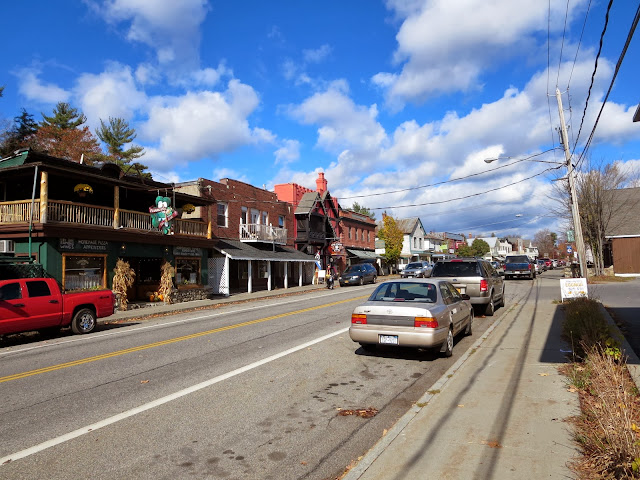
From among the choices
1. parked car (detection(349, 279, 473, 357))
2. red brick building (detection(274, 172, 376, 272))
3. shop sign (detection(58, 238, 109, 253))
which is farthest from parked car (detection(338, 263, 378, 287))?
parked car (detection(349, 279, 473, 357))

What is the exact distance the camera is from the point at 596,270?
3462cm

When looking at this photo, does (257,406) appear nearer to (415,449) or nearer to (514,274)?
(415,449)

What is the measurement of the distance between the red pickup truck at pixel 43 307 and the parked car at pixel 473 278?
34.0 ft

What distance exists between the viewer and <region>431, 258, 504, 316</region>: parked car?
13906 mm

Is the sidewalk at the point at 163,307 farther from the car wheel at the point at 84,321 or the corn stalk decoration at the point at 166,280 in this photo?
the car wheel at the point at 84,321

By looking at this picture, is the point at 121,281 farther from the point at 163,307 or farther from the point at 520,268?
the point at 520,268

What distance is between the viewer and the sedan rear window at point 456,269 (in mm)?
14094

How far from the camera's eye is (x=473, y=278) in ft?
45.6

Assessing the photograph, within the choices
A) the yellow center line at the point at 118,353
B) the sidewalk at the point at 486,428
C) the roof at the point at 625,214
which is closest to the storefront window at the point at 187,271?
the yellow center line at the point at 118,353

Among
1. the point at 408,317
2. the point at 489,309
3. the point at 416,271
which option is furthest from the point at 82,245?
the point at 416,271

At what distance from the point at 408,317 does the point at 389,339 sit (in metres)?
0.54

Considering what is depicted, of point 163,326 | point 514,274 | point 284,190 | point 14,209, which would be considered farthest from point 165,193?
point 514,274

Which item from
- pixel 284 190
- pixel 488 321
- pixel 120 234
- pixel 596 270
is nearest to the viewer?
pixel 488 321

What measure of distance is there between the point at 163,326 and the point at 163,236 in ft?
29.1
